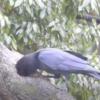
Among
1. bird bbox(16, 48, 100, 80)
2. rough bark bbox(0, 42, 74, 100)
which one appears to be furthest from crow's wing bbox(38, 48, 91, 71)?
rough bark bbox(0, 42, 74, 100)

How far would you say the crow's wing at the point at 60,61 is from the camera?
1.86 metres

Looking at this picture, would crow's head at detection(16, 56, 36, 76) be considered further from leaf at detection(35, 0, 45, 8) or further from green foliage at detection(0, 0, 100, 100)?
leaf at detection(35, 0, 45, 8)

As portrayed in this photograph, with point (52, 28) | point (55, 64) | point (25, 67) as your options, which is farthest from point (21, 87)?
point (52, 28)

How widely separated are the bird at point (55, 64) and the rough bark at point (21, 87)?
0.06 m

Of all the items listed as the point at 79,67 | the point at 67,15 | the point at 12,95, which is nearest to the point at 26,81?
the point at 12,95

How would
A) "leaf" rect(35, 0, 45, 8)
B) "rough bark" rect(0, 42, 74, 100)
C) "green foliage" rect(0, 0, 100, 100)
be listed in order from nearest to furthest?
"rough bark" rect(0, 42, 74, 100)
"green foliage" rect(0, 0, 100, 100)
"leaf" rect(35, 0, 45, 8)

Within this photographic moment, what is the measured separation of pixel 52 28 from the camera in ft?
8.29

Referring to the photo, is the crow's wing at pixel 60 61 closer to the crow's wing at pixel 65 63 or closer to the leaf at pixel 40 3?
the crow's wing at pixel 65 63

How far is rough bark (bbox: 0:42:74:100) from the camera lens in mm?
1834

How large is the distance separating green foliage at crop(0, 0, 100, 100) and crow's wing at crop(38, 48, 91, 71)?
0.44 meters

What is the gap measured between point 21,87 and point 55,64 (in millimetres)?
270

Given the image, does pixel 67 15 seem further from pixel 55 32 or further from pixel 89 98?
pixel 89 98

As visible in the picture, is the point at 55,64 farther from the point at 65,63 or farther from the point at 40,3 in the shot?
the point at 40,3

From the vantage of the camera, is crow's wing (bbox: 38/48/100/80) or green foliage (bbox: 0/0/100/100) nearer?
crow's wing (bbox: 38/48/100/80)
